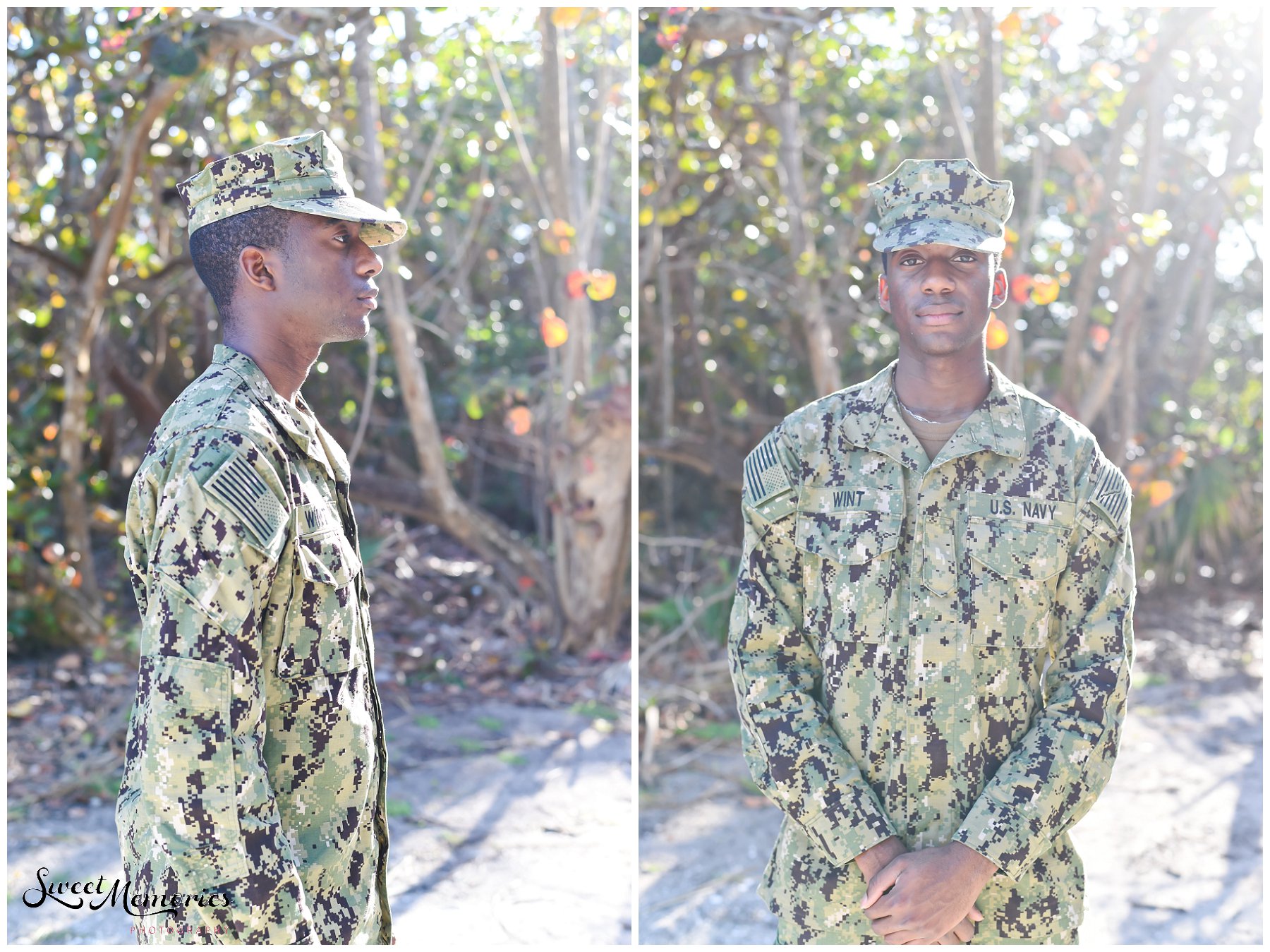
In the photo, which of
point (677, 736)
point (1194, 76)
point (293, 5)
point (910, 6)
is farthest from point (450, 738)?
point (1194, 76)

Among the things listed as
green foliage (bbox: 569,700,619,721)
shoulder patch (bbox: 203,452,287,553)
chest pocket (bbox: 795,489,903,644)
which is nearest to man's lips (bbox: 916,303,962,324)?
chest pocket (bbox: 795,489,903,644)

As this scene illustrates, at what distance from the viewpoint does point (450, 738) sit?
4859 millimetres

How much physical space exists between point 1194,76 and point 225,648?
18.9 ft

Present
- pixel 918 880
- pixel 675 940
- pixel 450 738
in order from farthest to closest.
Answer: pixel 450 738
pixel 675 940
pixel 918 880

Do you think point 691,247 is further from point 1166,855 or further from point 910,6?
point 1166,855

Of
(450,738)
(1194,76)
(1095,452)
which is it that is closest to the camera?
(1095,452)

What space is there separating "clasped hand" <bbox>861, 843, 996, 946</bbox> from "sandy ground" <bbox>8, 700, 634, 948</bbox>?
6.45 ft

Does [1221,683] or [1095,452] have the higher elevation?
[1095,452]

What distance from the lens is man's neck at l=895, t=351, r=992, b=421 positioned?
195 cm

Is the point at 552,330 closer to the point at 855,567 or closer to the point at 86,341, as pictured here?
the point at 86,341

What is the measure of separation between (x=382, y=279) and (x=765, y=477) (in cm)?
358

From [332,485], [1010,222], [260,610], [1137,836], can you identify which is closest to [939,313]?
[332,485]

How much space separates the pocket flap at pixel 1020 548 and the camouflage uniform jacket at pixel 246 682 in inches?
41.7

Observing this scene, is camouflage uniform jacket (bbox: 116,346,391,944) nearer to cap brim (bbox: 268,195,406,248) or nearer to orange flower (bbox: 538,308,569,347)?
cap brim (bbox: 268,195,406,248)
